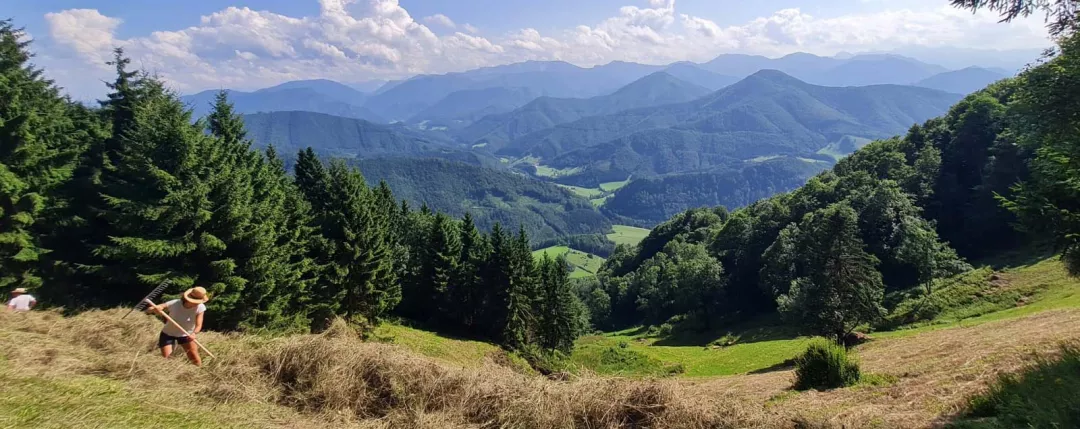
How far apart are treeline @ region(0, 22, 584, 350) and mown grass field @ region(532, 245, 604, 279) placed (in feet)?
398

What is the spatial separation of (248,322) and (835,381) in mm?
23070

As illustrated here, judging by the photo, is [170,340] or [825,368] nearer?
[170,340]

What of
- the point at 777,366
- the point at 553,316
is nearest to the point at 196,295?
the point at 777,366

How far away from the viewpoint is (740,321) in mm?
53812

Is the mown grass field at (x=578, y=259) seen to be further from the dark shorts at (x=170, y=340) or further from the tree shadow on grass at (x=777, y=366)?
the dark shorts at (x=170, y=340)

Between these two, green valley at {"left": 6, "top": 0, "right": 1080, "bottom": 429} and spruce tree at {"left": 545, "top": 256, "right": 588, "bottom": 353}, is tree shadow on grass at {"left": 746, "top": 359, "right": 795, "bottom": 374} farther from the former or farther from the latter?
spruce tree at {"left": 545, "top": 256, "right": 588, "bottom": 353}

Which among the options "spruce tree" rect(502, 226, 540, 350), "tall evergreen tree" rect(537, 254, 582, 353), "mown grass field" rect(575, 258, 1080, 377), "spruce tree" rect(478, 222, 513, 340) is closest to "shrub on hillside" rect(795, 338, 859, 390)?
"mown grass field" rect(575, 258, 1080, 377)

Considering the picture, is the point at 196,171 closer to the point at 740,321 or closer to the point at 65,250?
the point at 65,250

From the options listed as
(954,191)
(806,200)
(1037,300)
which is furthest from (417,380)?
(954,191)

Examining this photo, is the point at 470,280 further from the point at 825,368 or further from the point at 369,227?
the point at 825,368

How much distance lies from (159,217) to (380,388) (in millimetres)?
16050

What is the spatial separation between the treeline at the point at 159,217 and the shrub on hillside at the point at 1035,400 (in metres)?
23.4

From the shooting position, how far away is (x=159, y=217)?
18391 mm

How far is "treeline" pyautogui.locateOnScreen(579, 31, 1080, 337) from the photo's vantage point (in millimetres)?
12422
